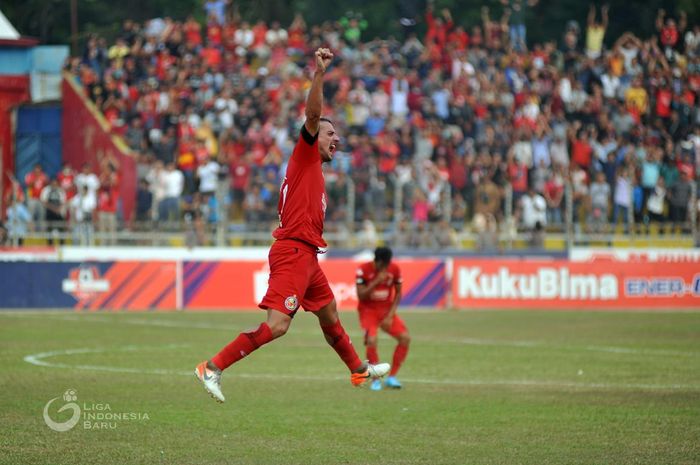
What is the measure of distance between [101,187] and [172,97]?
3.41 metres

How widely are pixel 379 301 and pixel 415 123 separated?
1754 centimetres

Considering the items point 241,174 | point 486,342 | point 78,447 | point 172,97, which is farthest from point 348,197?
point 78,447

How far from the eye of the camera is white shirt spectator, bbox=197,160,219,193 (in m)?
30.2

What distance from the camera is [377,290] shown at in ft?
51.5

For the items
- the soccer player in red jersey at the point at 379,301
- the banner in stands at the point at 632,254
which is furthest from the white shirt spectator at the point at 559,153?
the soccer player in red jersey at the point at 379,301

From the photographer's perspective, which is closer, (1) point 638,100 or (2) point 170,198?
(2) point 170,198

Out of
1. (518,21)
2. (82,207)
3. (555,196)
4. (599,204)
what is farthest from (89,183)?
(518,21)

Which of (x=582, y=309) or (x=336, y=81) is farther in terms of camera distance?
(x=336, y=81)

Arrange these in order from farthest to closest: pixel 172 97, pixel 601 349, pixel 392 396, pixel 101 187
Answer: pixel 172 97
pixel 101 187
pixel 601 349
pixel 392 396

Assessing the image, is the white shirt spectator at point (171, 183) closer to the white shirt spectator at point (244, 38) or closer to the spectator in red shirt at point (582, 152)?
the white shirt spectator at point (244, 38)

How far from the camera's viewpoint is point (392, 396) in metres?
14.4

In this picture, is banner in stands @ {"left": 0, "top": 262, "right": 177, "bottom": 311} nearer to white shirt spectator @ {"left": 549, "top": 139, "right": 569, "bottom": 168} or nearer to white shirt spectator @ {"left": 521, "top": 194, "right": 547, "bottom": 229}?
white shirt spectator @ {"left": 521, "top": 194, "right": 547, "bottom": 229}

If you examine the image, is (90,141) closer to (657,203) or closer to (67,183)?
(67,183)

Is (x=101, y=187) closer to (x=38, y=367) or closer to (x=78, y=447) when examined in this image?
(x=38, y=367)
